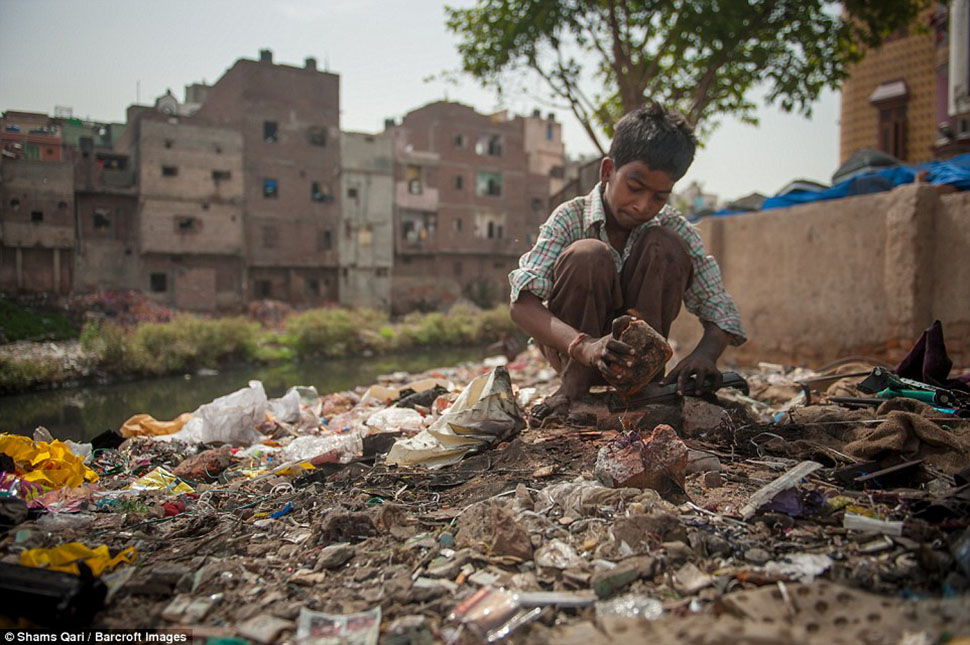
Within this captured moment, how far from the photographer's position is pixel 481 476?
225 cm

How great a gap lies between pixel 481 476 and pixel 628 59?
7.76 meters

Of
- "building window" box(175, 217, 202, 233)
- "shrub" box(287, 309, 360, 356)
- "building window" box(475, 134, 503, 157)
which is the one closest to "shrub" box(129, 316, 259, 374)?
"shrub" box(287, 309, 360, 356)

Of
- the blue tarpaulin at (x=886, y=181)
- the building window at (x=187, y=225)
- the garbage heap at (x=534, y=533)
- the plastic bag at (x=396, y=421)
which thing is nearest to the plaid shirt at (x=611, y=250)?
the garbage heap at (x=534, y=533)

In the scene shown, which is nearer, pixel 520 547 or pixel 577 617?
pixel 577 617

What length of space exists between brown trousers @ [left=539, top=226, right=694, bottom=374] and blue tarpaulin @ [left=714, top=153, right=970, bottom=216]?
3403mm

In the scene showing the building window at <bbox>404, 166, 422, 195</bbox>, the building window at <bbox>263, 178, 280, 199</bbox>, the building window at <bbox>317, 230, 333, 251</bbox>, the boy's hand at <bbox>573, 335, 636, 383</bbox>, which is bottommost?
the boy's hand at <bbox>573, 335, 636, 383</bbox>

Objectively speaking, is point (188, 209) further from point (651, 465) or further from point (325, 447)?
point (651, 465)

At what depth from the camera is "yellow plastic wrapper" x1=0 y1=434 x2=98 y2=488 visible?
7.86ft

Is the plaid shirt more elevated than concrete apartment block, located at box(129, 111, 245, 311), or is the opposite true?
concrete apartment block, located at box(129, 111, 245, 311)

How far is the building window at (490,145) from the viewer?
30.9 meters

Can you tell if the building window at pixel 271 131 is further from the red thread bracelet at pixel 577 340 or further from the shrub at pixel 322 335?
the red thread bracelet at pixel 577 340

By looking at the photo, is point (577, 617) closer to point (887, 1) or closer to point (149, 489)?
point (149, 489)

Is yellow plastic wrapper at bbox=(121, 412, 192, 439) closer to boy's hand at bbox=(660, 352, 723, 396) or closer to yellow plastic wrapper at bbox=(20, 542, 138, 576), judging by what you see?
yellow plastic wrapper at bbox=(20, 542, 138, 576)

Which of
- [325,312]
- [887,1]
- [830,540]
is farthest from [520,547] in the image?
[325,312]
